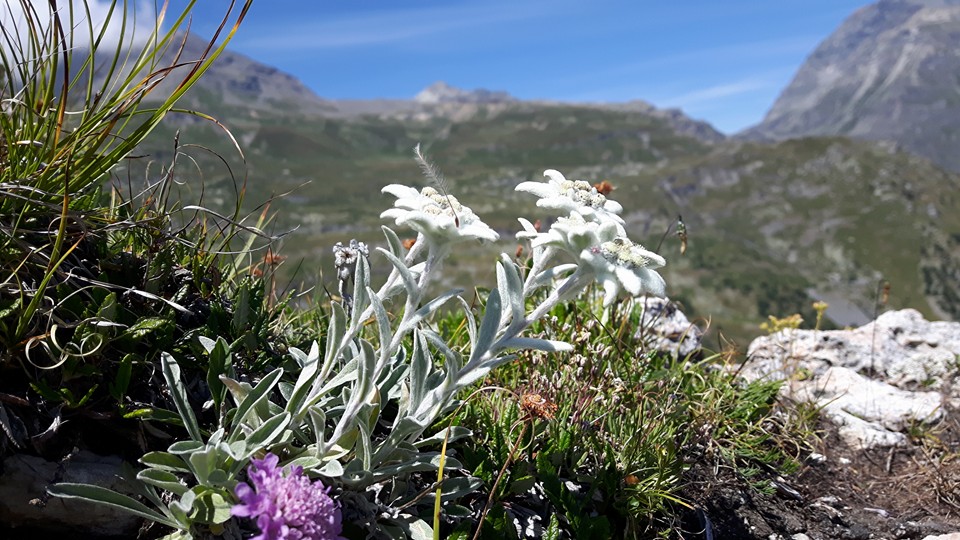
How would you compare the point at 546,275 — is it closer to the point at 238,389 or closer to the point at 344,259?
the point at 344,259

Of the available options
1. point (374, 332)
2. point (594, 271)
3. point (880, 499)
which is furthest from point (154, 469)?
point (880, 499)

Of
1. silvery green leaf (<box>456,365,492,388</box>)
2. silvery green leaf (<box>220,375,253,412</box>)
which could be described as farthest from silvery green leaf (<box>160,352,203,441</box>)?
silvery green leaf (<box>456,365,492,388</box>)

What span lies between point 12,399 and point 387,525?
179 cm

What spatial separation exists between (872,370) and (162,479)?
7178 millimetres

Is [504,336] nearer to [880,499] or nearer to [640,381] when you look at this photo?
[640,381]

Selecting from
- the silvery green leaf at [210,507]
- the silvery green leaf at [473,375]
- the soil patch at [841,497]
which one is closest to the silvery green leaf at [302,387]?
the silvery green leaf at [210,507]

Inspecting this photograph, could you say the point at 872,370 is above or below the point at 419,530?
below

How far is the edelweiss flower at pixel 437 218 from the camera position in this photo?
273 cm

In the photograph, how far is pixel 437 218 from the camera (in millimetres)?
2775

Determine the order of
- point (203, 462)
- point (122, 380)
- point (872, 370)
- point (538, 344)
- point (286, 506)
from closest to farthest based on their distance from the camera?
point (286, 506), point (203, 462), point (538, 344), point (122, 380), point (872, 370)

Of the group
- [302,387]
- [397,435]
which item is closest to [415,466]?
[397,435]

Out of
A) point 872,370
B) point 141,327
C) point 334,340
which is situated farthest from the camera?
point 872,370

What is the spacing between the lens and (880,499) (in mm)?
5090

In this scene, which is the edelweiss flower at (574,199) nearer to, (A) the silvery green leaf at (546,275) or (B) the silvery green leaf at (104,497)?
(A) the silvery green leaf at (546,275)
